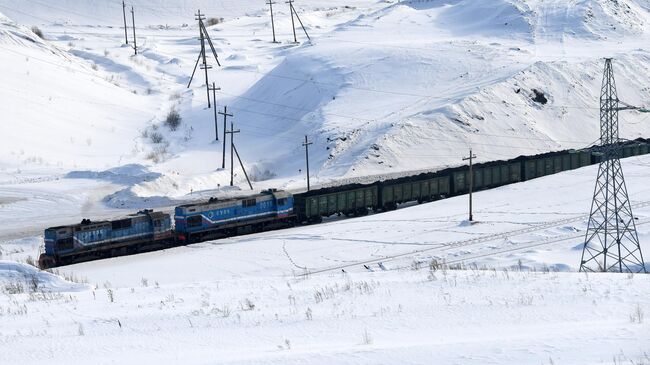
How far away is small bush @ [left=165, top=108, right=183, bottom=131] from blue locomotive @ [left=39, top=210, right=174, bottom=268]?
139 ft

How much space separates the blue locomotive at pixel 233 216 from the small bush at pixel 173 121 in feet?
127

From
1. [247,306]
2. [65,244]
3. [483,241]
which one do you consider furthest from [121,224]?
[247,306]

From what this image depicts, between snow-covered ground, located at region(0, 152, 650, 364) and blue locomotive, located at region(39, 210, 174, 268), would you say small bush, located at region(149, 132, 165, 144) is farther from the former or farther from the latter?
snow-covered ground, located at region(0, 152, 650, 364)

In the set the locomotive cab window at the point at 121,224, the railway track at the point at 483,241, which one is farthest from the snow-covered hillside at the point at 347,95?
the railway track at the point at 483,241

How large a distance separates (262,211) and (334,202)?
17.8ft

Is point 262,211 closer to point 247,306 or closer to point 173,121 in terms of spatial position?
point 247,306

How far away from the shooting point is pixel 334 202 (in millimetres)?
53188

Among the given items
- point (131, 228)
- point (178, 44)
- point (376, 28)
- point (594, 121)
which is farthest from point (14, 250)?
point (178, 44)

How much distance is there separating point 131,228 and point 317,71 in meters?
53.2

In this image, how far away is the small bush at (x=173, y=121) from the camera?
87.2m

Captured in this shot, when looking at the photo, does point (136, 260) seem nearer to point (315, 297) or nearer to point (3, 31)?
point (315, 297)

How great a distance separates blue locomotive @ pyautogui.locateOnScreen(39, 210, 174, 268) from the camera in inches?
1625

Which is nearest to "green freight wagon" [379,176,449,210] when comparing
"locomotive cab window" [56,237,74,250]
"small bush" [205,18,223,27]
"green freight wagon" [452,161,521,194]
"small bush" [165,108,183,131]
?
"green freight wagon" [452,161,521,194]

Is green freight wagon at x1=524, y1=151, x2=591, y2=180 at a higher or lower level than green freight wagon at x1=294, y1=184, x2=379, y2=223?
higher
